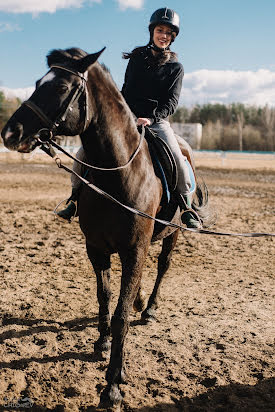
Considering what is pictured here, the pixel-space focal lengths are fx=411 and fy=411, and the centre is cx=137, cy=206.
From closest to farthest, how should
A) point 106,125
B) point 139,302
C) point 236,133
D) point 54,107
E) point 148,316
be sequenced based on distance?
point 54,107, point 106,125, point 148,316, point 139,302, point 236,133

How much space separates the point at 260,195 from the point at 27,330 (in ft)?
36.3

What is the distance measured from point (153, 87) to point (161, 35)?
56cm

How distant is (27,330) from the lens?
168 inches

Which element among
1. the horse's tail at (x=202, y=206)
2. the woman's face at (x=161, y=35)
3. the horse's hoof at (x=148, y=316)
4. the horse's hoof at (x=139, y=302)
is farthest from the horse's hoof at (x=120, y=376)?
the woman's face at (x=161, y=35)

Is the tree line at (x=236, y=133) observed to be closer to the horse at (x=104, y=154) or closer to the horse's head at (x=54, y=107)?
the horse at (x=104, y=154)

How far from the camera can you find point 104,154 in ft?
10.2

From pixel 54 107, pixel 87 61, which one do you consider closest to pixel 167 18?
pixel 87 61

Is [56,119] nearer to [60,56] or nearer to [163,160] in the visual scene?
[60,56]

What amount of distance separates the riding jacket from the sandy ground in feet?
7.45

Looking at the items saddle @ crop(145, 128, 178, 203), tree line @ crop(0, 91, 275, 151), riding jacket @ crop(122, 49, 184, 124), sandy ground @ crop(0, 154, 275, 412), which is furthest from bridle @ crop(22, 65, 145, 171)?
tree line @ crop(0, 91, 275, 151)

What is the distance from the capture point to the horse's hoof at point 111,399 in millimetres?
3088

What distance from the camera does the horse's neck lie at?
299 cm

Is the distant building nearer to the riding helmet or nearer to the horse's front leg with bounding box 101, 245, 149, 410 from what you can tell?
the riding helmet

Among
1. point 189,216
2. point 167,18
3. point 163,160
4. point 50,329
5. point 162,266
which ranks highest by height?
point 167,18
